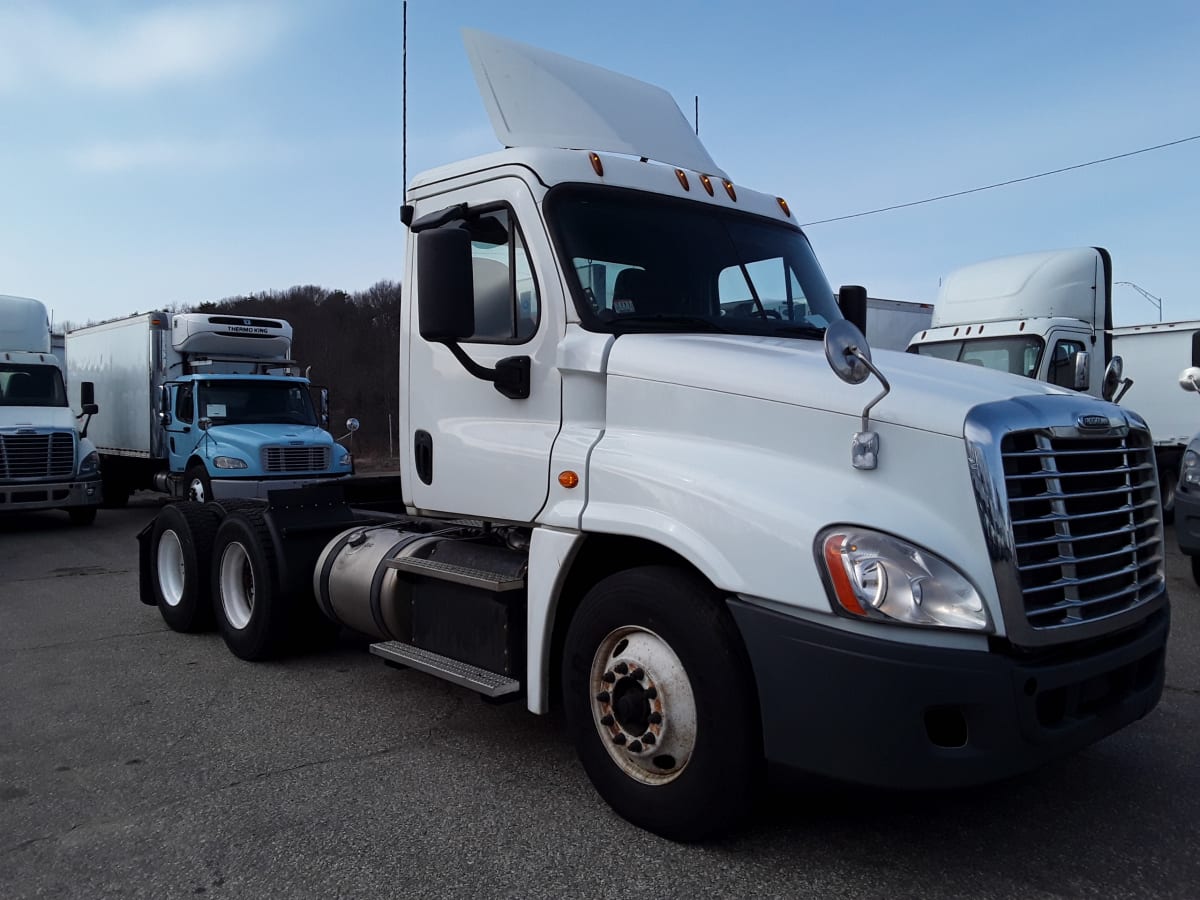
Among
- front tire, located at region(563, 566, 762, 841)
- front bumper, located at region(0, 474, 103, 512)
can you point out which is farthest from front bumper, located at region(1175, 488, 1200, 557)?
front bumper, located at region(0, 474, 103, 512)

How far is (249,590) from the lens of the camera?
6.63 meters

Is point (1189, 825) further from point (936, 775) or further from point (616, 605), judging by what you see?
point (616, 605)

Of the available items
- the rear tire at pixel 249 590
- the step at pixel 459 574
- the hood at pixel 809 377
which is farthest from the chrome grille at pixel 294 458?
the hood at pixel 809 377

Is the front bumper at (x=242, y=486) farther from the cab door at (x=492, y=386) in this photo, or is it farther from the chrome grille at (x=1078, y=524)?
the chrome grille at (x=1078, y=524)

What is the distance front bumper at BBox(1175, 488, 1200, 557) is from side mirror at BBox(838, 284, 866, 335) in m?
4.93

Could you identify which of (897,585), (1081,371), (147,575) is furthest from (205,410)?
(897,585)

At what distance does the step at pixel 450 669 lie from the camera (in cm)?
425

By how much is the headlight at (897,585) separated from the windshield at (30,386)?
15254 millimetres

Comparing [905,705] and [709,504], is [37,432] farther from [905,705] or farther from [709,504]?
[905,705]

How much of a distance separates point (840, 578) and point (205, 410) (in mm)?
13972

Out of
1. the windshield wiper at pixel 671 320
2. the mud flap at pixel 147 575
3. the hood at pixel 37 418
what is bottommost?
the mud flap at pixel 147 575

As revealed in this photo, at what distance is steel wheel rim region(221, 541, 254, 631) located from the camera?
6617mm

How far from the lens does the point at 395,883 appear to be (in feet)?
11.1

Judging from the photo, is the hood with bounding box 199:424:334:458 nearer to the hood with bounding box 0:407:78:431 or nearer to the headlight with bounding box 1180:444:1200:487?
the hood with bounding box 0:407:78:431
